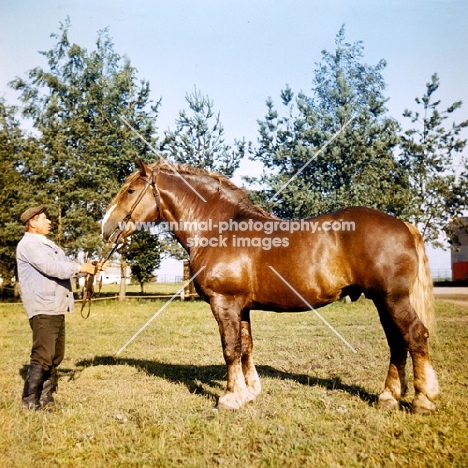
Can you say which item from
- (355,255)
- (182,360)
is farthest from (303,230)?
(182,360)

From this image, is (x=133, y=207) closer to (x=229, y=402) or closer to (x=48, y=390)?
(x=48, y=390)

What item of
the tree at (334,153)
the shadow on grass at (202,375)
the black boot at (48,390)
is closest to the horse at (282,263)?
the shadow on grass at (202,375)

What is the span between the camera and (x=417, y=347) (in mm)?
4273

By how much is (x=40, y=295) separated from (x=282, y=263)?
289cm

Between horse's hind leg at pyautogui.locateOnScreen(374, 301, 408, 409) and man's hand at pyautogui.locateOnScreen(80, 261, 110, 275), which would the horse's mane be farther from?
horse's hind leg at pyautogui.locateOnScreen(374, 301, 408, 409)

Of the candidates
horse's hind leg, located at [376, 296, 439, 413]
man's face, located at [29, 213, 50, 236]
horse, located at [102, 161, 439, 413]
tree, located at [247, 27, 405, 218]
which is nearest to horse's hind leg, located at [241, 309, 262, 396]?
horse, located at [102, 161, 439, 413]

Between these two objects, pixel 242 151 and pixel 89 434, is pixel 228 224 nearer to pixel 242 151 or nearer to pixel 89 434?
pixel 89 434

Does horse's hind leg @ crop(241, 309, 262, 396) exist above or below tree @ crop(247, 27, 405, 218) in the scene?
below

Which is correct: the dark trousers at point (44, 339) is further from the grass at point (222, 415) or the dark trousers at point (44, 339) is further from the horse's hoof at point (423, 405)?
the horse's hoof at point (423, 405)

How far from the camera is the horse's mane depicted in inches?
208

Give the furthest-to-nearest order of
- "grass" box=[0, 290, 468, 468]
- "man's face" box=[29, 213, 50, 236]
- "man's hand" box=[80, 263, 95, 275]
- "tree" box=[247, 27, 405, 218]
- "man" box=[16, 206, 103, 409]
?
"tree" box=[247, 27, 405, 218], "man's face" box=[29, 213, 50, 236], "man's hand" box=[80, 263, 95, 275], "man" box=[16, 206, 103, 409], "grass" box=[0, 290, 468, 468]

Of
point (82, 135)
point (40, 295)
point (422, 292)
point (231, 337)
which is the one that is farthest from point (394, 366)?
point (82, 135)

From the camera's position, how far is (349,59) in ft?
84.2

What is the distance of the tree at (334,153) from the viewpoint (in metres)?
21.1
